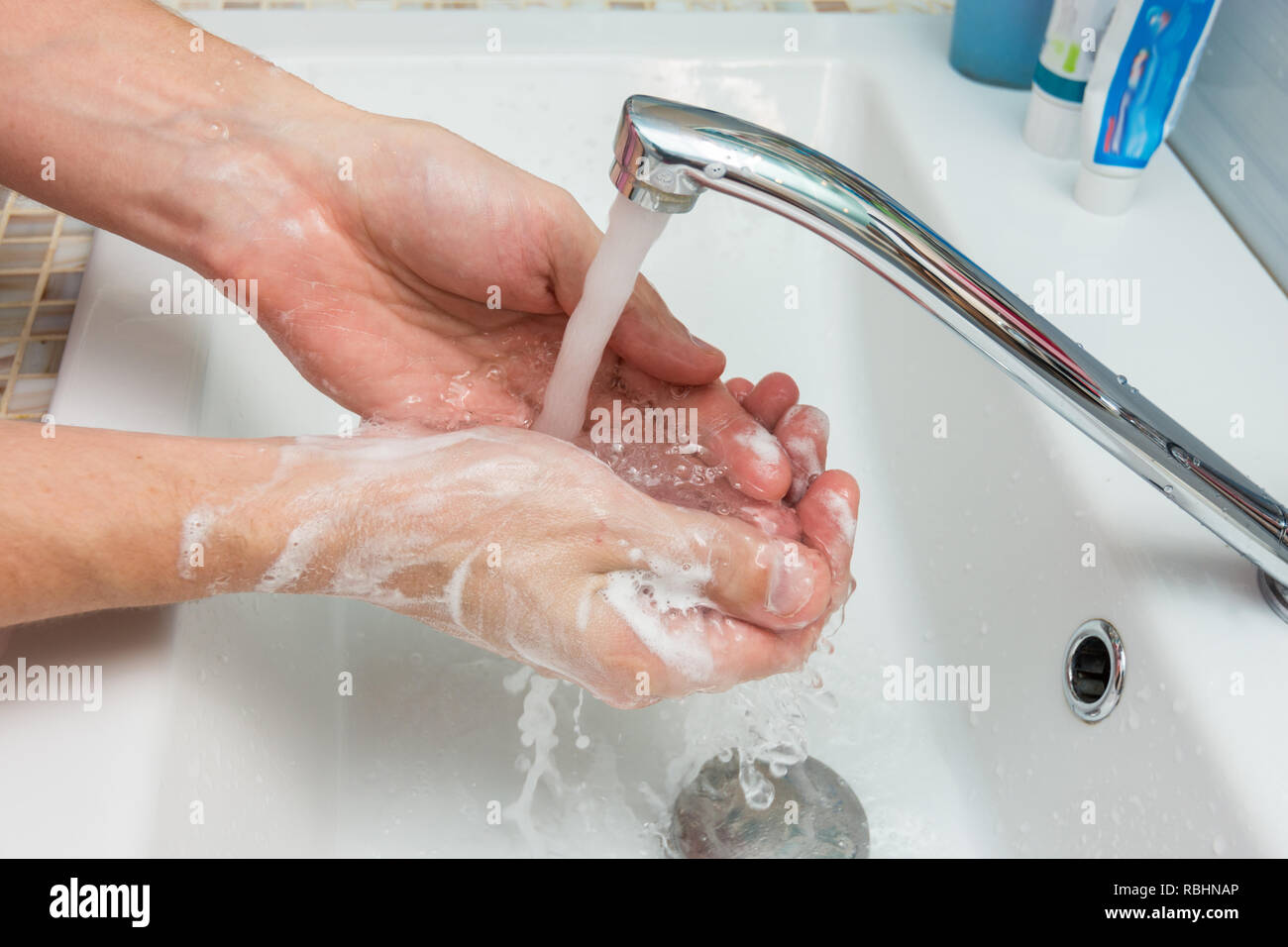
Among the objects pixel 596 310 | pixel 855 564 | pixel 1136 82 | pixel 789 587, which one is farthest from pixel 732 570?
pixel 1136 82

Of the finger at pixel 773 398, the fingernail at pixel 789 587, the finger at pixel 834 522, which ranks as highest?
the finger at pixel 773 398

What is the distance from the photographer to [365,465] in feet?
1.61

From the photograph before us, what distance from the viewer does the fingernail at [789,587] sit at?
50 cm

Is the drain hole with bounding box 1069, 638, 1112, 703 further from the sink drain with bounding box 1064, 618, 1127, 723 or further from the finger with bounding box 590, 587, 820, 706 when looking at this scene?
the finger with bounding box 590, 587, 820, 706

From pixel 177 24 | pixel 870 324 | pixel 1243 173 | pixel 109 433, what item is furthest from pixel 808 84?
pixel 109 433

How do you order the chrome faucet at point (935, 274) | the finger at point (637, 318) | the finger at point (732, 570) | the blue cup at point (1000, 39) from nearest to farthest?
Result: the chrome faucet at point (935, 274)
the finger at point (732, 570)
the finger at point (637, 318)
the blue cup at point (1000, 39)

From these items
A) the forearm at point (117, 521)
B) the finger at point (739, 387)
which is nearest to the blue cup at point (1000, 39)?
the finger at point (739, 387)

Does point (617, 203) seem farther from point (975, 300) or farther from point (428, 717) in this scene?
point (428, 717)

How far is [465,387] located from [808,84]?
418mm

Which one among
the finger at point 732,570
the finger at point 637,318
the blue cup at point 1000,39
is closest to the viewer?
the finger at point 732,570

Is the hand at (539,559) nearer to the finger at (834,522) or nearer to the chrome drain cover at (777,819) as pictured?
the finger at (834,522)

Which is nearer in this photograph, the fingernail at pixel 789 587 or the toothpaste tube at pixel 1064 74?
the fingernail at pixel 789 587

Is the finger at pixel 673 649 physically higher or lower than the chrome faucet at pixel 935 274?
lower
